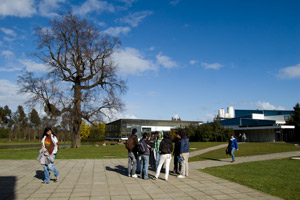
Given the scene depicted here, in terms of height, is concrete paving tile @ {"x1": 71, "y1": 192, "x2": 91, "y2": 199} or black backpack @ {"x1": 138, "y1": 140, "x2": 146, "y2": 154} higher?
black backpack @ {"x1": 138, "y1": 140, "x2": 146, "y2": 154}

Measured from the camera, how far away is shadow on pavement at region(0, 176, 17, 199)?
21.1 feet

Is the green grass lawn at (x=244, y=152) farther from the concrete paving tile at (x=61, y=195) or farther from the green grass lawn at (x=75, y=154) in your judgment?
the concrete paving tile at (x=61, y=195)

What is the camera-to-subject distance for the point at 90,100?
2722 cm

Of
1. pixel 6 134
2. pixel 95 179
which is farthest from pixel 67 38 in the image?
pixel 6 134

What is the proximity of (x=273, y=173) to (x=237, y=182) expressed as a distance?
2.68 m

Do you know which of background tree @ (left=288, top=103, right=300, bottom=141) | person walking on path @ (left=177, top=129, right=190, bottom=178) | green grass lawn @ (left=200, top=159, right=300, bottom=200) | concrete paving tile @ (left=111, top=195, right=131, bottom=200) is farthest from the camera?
background tree @ (left=288, top=103, right=300, bottom=141)

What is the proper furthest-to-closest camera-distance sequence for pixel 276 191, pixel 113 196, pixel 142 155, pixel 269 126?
1. pixel 269 126
2. pixel 142 155
3. pixel 276 191
4. pixel 113 196

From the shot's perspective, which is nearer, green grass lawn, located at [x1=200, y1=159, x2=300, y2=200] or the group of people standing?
green grass lawn, located at [x1=200, y1=159, x2=300, y2=200]

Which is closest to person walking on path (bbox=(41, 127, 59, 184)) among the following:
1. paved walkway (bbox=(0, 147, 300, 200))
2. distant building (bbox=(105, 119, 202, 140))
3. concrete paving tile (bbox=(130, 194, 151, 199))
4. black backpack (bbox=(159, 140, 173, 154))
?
paved walkway (bbox=(0, 147, 300, 200))

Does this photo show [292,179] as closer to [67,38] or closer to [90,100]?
[90,100]

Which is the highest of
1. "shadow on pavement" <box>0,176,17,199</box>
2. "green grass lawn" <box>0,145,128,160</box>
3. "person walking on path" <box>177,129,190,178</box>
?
"person walking on path" <box>177,129,190,178</box>

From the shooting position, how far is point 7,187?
24.1 feet

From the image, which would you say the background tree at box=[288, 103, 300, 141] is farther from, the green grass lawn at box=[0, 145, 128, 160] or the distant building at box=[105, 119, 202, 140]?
the distant building at box=[105, 119, 202, 140]

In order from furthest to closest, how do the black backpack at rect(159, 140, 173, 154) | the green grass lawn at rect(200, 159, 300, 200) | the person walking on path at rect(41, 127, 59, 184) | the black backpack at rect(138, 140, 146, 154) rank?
the black backpack at rect(138, 140, 146, 154)
the black backpack at rect(159, 140, 173, 154)
the person walking on path at rect(41, 127, 59, 184)
the green grass lawn at rect(200, 159, 300, 200)
